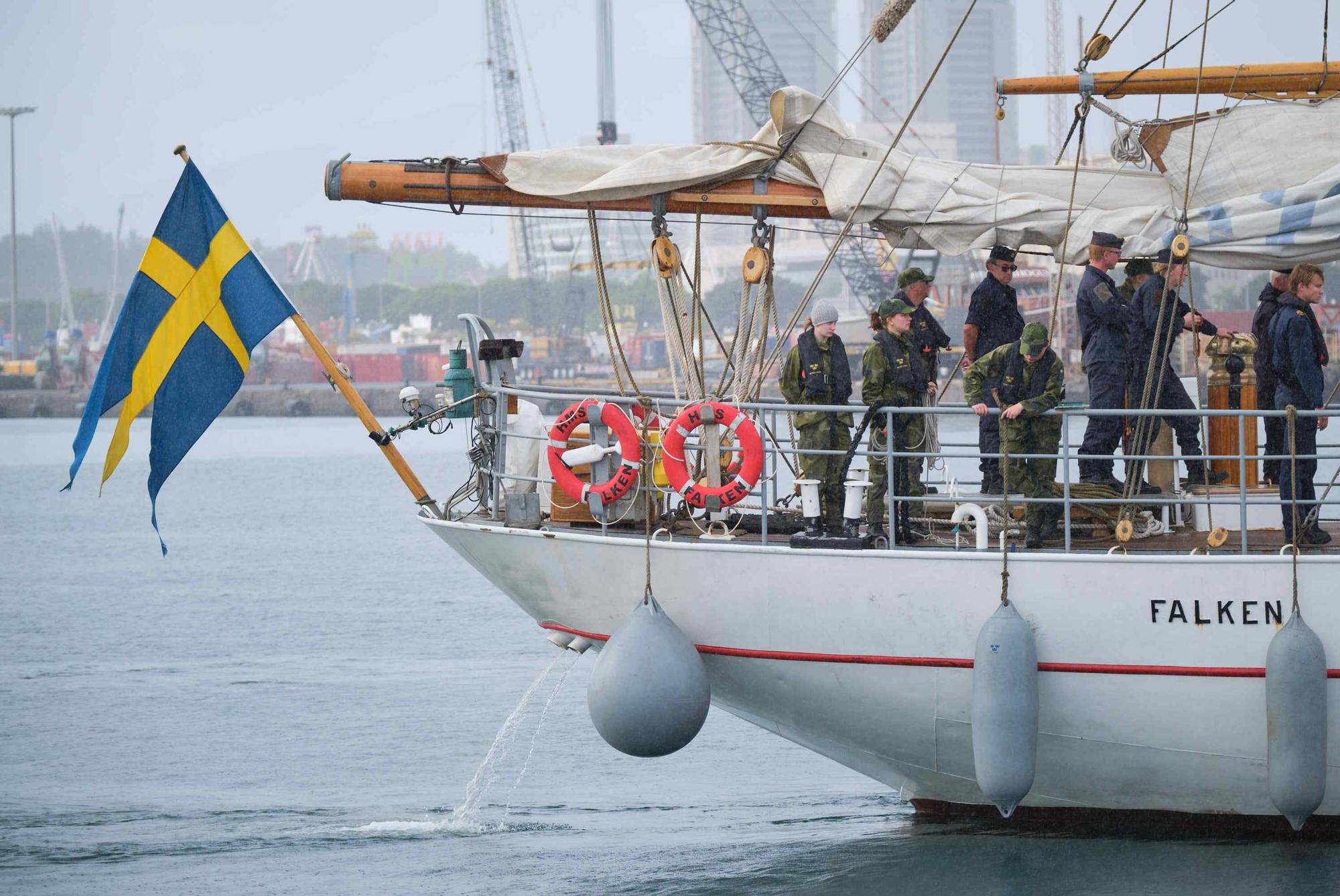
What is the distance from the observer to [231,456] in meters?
81.7

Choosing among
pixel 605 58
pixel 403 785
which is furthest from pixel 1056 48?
pixel 403 785

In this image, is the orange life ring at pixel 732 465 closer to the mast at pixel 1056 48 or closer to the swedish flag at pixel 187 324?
the swedish flag at pixel 187 324

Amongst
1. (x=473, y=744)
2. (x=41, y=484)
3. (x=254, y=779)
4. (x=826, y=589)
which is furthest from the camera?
(x=41, y=484)

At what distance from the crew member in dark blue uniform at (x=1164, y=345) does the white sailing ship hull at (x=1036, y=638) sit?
1074 millimetres

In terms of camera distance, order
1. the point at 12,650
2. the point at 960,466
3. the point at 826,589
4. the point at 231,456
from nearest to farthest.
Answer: the point at 826,589 → the point at 12,650 → the point at 960,466 → the point at 231,456

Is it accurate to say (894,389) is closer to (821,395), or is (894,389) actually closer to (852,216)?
(821,395)

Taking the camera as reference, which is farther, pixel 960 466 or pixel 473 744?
pixel 960 466

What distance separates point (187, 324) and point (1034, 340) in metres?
6.10

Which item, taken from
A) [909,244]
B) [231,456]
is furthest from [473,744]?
[231,456]

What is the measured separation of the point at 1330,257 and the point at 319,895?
28.1 ft

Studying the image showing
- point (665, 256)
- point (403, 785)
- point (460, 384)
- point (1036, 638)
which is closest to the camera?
point (1036, 638)

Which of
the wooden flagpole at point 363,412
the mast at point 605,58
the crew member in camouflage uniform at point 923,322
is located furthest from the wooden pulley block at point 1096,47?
the mast at point 605,58

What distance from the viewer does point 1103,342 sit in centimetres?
1109

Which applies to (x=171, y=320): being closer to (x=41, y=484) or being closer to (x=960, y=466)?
(x=960, y=466)
